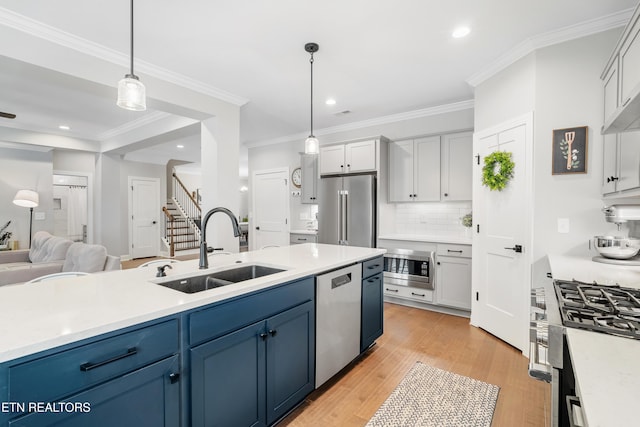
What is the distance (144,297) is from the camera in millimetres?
1330

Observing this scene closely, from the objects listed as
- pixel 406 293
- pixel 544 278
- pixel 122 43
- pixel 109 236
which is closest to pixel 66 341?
pixel 122 43

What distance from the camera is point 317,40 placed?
261 centimetres

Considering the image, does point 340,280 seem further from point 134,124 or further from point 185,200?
point 185,200

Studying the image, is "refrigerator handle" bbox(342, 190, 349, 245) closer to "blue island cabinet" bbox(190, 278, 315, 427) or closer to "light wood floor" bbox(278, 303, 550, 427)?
"light wood floor" bbox(278, 303, 550, 427)

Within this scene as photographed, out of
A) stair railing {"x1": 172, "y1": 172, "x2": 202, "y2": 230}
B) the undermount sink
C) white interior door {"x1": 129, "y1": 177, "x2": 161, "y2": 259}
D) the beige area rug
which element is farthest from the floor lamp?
the beige area rug

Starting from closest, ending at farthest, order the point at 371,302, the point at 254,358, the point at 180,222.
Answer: the point at 254,358 → the point at 371,302 → the point at 180,222

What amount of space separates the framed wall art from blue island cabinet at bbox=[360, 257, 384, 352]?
166 cm

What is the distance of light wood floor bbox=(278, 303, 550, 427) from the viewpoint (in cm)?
192

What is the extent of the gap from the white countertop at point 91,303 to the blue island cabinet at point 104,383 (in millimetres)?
48

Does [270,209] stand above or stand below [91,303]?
above

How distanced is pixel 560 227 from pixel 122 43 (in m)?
4.02

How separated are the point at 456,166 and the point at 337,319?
2.77 metres

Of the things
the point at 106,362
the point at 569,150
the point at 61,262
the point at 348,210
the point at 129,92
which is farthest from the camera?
the point at 348,210

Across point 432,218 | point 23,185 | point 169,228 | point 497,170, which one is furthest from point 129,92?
point 169,228
